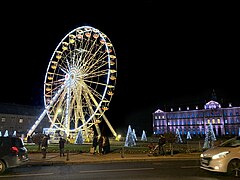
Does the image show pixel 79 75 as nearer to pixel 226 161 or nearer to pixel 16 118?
pixel 226 161

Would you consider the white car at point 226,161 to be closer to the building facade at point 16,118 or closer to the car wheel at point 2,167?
the car wheel at point 2,167

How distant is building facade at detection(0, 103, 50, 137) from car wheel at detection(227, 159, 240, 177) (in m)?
82.8

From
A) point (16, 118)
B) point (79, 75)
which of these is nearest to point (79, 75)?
point (79, 75)

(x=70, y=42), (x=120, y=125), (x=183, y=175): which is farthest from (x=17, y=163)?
(x=120, y=125)

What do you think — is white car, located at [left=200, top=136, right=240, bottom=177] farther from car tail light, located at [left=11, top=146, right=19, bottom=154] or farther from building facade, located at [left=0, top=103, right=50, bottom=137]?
building facade, located at [left=0, top=103, right=50, bottom=137]

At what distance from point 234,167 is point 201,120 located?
12064 centimetres

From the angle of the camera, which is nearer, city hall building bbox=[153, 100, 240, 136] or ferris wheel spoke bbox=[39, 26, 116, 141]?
ferris wheel spoke bbox=[39, 26, 116, 141]

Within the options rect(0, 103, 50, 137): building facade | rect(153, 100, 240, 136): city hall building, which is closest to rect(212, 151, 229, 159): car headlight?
rect(0, 103, 50, 137): building facade

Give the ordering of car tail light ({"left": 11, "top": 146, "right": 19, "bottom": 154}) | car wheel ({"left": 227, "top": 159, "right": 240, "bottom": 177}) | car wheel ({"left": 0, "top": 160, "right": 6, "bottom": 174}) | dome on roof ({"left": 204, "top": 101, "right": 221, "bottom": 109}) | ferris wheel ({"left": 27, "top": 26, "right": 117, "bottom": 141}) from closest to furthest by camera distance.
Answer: car wheel ({"left": 227, "top": 159, "right": 240, "bottom": 177}), car wheel ({"left": 0, "top": 160, "right": 6, "bottom": 174}), car tail light ({"left": 11, "top": 146, "right": 19, "bottom": 154}), ferris wheel ({"left": 27, "top": 26, "right": 117, "bottom": 141}), dome on roof ({"left": 204, "top": 101, "right": 221, "bottom": 109})

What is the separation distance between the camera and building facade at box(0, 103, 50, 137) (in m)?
91.6

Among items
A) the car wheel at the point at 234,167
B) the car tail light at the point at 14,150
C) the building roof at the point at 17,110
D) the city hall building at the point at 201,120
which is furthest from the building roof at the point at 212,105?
the car tail light at the point at 14,150

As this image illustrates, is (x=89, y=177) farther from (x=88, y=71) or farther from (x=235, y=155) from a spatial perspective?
(x=88, y=71)

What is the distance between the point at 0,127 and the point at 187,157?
3179 inches

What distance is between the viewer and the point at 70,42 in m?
39.2
